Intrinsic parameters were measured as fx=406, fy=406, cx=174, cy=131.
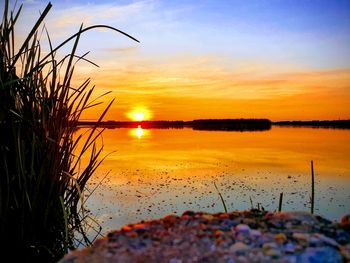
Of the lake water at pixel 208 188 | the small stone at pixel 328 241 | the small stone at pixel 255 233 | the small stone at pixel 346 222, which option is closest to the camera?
the small stone at pixel 328 241

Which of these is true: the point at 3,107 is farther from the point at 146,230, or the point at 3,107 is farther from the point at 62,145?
the point at 146,230

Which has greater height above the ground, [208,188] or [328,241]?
[328,241]

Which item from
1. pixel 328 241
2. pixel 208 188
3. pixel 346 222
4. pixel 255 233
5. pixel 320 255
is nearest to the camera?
pixel 320 255

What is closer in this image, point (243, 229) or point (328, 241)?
point (328, 241)

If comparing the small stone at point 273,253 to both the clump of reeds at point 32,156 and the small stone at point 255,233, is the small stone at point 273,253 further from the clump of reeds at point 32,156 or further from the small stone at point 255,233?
the clump of reeds at point 32,156

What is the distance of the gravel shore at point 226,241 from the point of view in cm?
233

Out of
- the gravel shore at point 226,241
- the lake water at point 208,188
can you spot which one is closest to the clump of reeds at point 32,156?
the gravel shore at point 226,241

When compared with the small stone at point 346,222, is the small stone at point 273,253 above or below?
below

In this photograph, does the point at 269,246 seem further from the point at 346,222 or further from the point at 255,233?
the point at 346,222

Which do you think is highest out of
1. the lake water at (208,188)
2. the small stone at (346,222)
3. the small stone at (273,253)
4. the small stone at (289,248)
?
the small stone at (346,222)

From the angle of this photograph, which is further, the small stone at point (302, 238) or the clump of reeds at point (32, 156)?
the clump of reeds at point (32, 156)

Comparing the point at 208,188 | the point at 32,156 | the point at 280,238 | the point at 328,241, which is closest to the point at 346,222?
the point at 328,241

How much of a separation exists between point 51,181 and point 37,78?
1032 millimetres

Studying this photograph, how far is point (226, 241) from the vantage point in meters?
2.50
